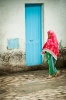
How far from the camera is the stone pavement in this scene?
8523 mm

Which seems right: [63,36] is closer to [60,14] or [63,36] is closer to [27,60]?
[60,14]

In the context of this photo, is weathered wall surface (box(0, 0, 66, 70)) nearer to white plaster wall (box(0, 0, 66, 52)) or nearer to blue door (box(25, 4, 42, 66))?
white plaster wall (box(0, 0, 66, 52))

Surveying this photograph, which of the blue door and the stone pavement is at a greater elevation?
the blue door

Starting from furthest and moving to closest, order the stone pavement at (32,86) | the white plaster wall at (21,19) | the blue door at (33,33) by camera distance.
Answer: the blue door at (33,33), the white plaster wall at (21,19), the stone pavement at (32,86)

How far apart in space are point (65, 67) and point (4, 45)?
298 centimetres

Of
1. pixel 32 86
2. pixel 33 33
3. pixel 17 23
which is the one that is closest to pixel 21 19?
pixel 17 23

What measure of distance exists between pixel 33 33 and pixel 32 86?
3.07 metres

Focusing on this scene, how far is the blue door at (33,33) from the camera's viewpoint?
11.9 m

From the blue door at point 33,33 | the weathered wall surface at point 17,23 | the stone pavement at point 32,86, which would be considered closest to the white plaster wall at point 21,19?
the weathered wall surface at point 17,23

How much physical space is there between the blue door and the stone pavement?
0.70m

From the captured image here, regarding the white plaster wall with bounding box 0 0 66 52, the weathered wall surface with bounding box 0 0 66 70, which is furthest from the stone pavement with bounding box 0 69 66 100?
the white plaster wall with bounding box 0 0 66 52

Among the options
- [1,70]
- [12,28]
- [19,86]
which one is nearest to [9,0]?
[12,28]

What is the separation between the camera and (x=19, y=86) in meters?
9.69

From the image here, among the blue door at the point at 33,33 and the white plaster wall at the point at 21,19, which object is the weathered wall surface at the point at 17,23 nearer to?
the white plaster wall at the point at 21,19
